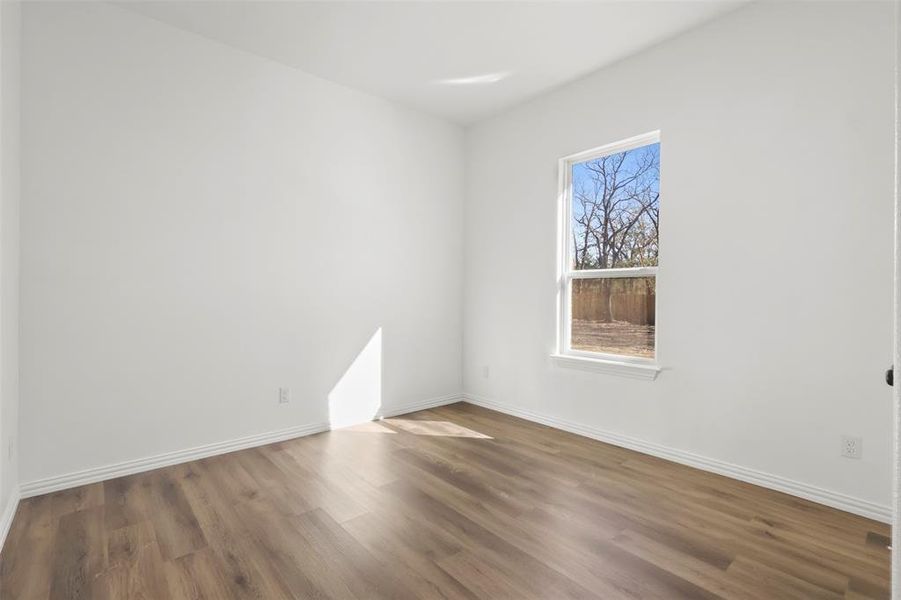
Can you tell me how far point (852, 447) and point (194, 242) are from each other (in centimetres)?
408

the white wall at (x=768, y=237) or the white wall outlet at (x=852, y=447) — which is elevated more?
the white wall at (x=768, y=237)

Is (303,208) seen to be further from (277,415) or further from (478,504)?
(478,504)

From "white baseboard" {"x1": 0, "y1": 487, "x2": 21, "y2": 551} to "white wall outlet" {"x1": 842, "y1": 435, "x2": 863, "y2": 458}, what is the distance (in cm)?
412

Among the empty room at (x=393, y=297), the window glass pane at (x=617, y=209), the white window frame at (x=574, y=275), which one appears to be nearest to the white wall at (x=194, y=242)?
the empty room at (x=393, y=297)

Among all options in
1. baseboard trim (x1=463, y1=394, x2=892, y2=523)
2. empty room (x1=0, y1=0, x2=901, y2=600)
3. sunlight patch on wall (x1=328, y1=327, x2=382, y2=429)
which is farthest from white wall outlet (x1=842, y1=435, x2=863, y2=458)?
sunlight patch on wall (x1=328, y1=327, x2=382, y2=429)

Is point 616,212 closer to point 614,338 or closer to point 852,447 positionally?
point 614,338

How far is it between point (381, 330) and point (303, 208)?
1.24m

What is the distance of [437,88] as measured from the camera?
3824 millimetres

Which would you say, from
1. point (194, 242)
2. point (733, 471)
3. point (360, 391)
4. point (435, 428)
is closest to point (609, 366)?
point (733, 471)

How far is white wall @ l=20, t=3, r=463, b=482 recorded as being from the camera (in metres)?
2.58

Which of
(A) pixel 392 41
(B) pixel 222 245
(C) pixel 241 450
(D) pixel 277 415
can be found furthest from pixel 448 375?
(A) pixel 392 41

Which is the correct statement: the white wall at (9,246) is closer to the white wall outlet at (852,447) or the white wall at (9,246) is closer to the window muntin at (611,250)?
the window muntin at (611,250)

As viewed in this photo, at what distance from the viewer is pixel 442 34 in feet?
9.94

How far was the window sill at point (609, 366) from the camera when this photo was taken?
10.5 ft
